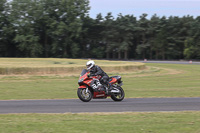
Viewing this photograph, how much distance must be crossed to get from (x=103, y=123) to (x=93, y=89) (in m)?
4.51

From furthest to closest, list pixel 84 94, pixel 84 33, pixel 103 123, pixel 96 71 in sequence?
pixel 84 33 < pixel 96 71 < pixel 84 94 < pixel 103 123

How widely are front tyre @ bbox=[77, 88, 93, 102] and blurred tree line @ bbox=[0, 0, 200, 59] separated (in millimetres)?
50507

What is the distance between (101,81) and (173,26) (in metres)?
62.1

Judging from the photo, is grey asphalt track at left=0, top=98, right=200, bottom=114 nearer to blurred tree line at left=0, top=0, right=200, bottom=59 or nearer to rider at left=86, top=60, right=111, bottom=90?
rider at left=86, top=60, right=111, bottom=90

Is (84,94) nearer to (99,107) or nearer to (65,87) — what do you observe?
(99,107)

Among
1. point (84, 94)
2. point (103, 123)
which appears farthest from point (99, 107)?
point (103, 123)

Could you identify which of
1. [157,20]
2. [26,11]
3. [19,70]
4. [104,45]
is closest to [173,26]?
[157,20]

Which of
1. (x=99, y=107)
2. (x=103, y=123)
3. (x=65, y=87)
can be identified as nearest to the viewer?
(x=103, y=123)

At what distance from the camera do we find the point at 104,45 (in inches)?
2879

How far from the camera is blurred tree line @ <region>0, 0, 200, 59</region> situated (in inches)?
2469

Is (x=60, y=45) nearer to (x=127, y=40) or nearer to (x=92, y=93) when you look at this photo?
(x=127, y=40)

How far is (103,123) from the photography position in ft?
24.2

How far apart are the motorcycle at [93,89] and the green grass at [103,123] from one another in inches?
111

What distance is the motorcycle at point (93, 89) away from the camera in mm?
11680
